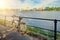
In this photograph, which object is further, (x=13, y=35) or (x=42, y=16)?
(x=13, y=35)

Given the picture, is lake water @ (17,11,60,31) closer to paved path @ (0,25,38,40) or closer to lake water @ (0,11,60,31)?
lake water @ (0,11,60,31)

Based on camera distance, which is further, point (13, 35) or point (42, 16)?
point (13, 35)

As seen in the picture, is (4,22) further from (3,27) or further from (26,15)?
(26,15)

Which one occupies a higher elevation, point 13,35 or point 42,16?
point 42,16

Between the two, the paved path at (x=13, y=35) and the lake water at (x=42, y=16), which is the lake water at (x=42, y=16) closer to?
the lake water at (x=42, y=16)

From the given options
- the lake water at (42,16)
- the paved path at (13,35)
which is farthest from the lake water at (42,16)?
the paved path at (13,35)

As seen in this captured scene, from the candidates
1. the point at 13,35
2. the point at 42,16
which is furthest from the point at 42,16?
the point at 13,35

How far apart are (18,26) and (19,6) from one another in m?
0.38

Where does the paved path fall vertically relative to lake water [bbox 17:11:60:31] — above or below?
below

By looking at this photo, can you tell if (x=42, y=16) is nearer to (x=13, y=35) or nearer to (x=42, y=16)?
(x=42, y=16)

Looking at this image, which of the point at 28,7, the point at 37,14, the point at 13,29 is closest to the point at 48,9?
the point at 37,14

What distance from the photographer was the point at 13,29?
3234mm

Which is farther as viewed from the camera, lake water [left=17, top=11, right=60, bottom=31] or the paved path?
the paved path

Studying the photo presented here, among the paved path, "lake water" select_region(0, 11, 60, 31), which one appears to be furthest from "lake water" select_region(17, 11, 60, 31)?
the paved path
